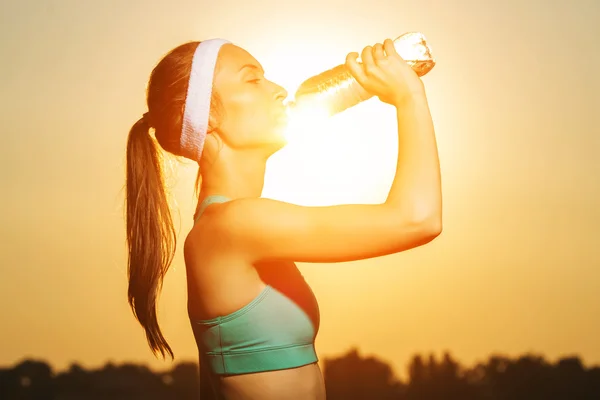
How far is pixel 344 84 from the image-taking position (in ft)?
4.27

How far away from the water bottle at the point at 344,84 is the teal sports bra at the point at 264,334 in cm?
40

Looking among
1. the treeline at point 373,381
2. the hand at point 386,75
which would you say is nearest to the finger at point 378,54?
the hand at point 386,75

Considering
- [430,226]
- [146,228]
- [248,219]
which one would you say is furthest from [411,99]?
[146,228]

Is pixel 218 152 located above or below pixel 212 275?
above

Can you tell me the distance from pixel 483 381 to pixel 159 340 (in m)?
1.83

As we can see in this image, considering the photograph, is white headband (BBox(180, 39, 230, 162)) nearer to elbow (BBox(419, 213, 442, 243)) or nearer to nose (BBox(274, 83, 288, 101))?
nose (BBox(274, 83, 288, 101))

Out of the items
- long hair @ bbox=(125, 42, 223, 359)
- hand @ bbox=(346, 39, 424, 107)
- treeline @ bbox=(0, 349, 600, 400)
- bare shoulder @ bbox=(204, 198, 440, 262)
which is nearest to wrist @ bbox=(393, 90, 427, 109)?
hand @ bbox=(346, 39, 424, 107)

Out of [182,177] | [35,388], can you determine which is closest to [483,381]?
[182,177]

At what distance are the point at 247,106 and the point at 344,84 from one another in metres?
0.22

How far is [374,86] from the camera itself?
1083mm

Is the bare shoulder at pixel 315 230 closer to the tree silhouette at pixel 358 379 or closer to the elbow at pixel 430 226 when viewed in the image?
the elbow at pixel 430 226

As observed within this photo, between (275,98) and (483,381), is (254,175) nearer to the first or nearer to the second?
(275,98)

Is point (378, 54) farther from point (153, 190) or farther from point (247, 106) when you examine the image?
point (153, 190)

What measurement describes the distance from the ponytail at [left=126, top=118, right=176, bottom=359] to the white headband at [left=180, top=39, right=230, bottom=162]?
0.10 m
